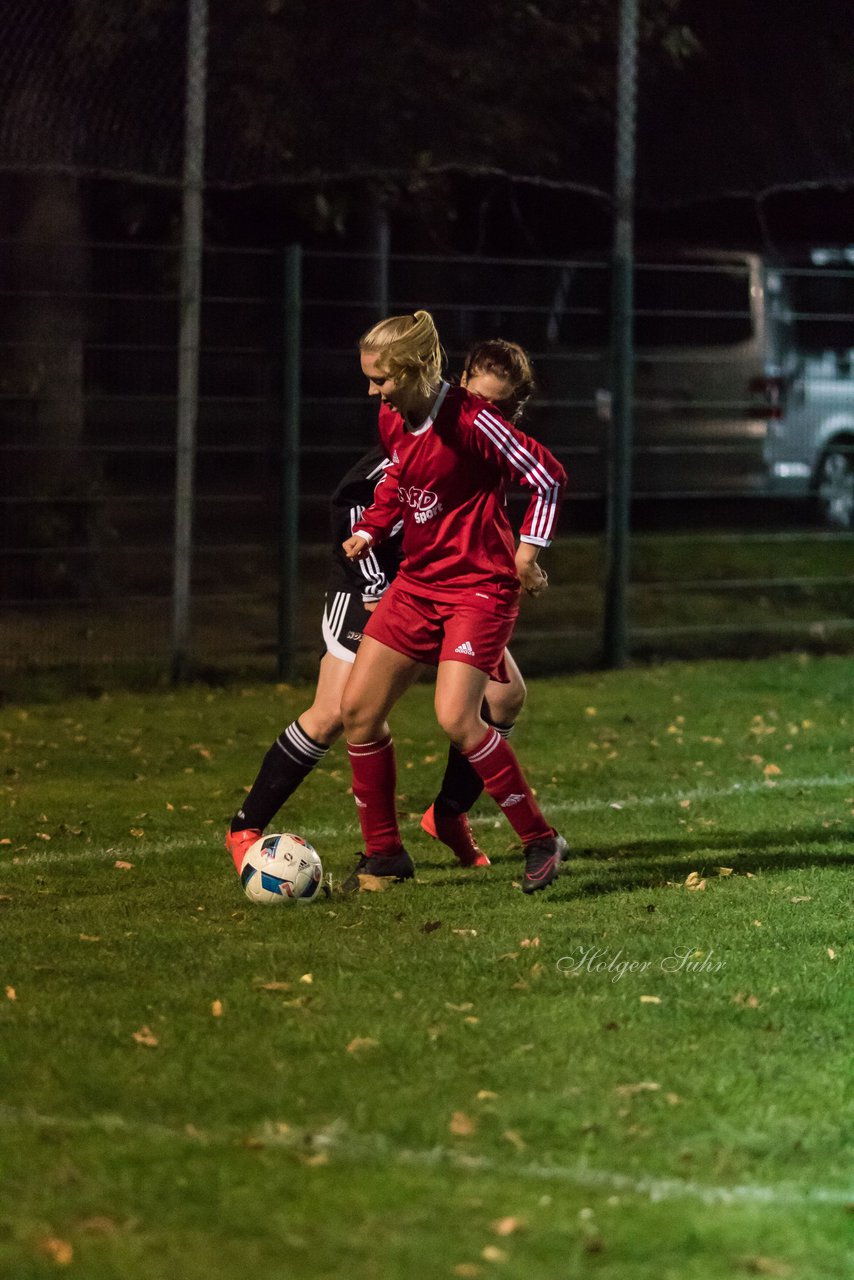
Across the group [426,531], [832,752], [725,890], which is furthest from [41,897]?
[832,752]

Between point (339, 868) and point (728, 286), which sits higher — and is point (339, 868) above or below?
below

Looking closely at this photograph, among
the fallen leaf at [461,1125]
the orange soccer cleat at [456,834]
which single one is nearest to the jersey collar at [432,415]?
the orange soccer cleat at [456,834]

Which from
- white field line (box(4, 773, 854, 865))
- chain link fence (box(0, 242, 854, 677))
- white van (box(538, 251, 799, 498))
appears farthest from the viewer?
white van (box(538, 251, 799, 498))

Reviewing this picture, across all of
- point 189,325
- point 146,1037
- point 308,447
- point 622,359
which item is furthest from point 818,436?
point 146,1037

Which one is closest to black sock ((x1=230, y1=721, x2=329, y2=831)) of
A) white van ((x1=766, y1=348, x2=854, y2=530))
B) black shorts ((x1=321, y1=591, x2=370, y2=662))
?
black shorts ((x1=321, y1=591, x2=370, y2=662))

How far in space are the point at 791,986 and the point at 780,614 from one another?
929 centimetres

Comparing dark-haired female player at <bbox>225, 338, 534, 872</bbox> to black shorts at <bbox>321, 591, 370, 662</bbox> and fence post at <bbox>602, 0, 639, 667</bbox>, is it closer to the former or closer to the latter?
black shorts at <bbox>321, 591, 370, 662</bbox>

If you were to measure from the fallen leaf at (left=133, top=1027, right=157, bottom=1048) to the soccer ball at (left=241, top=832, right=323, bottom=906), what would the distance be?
4.60ft

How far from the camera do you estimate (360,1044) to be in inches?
197

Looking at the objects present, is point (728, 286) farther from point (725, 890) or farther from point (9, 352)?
point (725, 890)

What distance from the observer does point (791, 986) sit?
562 cm

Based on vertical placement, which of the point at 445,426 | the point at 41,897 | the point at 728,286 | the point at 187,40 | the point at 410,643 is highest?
the point at 187,40

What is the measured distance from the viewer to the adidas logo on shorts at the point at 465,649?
6.46 m

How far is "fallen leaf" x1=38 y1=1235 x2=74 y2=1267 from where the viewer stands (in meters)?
3.73
